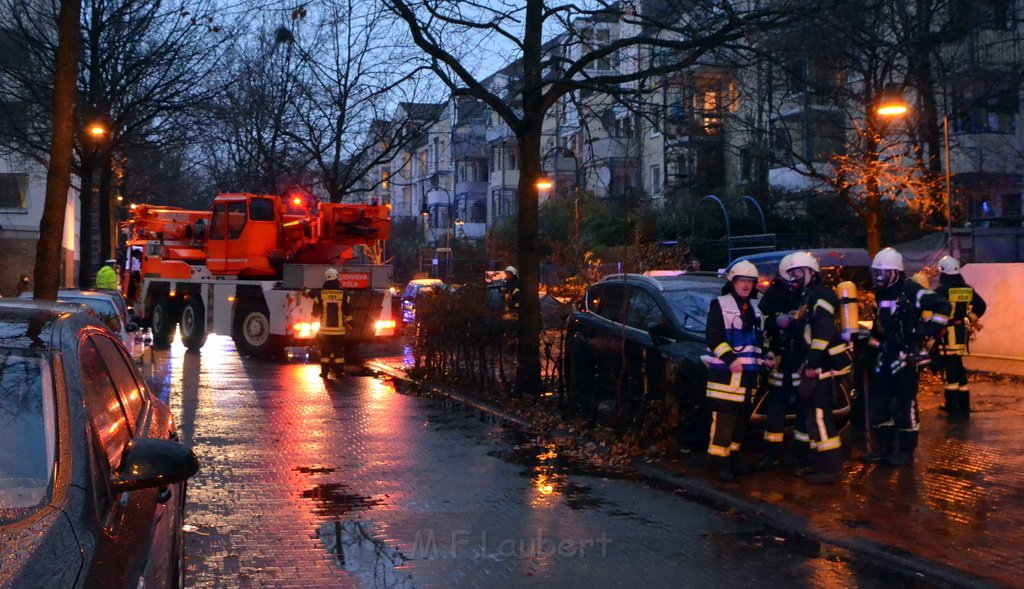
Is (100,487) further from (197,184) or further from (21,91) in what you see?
(197,184)

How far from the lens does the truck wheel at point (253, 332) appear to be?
886 inches

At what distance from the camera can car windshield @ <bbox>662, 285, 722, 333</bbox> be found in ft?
36.6

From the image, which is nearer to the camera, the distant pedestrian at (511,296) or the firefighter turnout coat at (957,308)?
the firefighter turnout coat at (957,308)

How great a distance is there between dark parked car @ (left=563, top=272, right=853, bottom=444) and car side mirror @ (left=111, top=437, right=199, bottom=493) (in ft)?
21.2

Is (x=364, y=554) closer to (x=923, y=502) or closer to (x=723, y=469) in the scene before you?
(x=723, y=469)

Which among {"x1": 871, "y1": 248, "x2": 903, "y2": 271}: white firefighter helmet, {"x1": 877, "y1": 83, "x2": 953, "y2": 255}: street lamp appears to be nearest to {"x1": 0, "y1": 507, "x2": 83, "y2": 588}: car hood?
{"x1": 871, "y1": 248, "x2": 903, "y2": 271}: white firefighter helmet

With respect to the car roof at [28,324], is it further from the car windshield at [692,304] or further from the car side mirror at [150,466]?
the car windshield at [692,304]

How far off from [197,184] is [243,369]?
30.0m

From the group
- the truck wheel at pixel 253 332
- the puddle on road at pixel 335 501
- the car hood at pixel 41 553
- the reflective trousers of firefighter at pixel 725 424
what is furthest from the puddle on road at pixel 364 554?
the truck wheel at pixel 253 332

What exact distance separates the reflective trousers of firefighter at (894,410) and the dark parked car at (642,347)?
1517mm

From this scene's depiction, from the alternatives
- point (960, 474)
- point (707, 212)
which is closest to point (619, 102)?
point (960, 474)

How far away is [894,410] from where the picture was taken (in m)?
9.80

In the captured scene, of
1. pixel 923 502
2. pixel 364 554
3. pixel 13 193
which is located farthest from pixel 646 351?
pixel 13 193

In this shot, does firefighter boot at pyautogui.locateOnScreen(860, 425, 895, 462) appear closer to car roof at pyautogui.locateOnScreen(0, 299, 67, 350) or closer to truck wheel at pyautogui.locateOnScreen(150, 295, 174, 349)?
car roof at pyautogui.locateOnScreen(0, 299, 67, 350)
